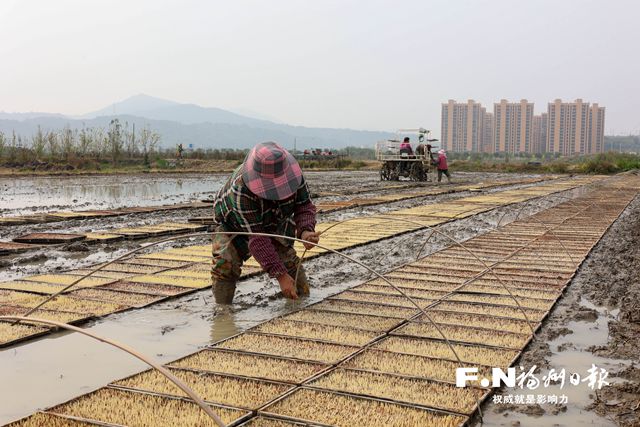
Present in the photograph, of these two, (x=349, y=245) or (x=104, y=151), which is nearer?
(x=349, y=245)

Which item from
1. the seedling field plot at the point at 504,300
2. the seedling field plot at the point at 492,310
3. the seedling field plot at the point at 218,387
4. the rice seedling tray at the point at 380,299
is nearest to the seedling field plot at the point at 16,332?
the seedling field plot at the point at 218,387

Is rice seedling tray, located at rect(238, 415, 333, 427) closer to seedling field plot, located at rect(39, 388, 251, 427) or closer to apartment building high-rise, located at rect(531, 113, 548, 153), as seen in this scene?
seedling field plot, located at rect(39, 388, 251, 427)

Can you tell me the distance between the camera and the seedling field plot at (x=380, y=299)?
419 centimetres

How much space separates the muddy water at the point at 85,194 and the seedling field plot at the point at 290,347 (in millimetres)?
8174

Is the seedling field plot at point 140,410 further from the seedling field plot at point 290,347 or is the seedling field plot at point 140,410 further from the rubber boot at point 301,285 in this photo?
the rubber boot at point 301,285

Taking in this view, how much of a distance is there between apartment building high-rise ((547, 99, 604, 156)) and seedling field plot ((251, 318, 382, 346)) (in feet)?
250

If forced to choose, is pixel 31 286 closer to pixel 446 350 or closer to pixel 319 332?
pixel 319 332

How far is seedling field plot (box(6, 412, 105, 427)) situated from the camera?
2.36m

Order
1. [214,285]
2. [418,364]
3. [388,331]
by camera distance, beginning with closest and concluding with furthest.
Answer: [418,364]
[388,331]
[214,285]

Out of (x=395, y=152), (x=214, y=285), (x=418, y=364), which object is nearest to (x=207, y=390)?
(x=418, y=364)

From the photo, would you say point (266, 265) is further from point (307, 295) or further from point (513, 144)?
point (513, 144)

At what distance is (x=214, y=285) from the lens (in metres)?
4.16

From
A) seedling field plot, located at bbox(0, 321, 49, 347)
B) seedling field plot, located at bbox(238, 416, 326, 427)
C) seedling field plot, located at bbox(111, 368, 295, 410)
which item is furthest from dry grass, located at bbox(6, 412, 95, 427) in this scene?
seedling field plot, located at bbox(0, 321, 49, 347)

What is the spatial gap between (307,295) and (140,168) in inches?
940
